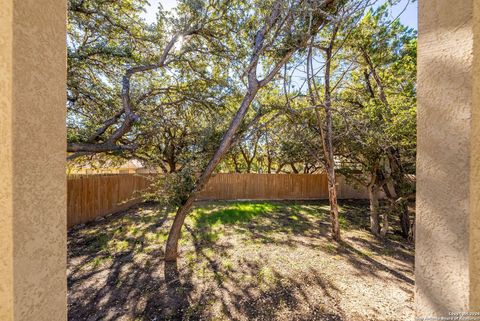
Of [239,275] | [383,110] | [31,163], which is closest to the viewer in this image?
[31,163]

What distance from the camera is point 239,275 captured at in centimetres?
380

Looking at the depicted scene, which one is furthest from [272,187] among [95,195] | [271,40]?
[271,40]

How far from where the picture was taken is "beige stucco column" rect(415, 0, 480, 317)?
76 centimetres

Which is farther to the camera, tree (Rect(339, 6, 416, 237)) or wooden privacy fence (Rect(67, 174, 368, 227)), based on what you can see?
wooden privacy fence (Rect(67, 174, 368, 227))

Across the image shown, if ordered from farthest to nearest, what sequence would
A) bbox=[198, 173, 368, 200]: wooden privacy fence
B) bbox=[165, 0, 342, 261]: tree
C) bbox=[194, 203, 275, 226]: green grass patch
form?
bbox=[198, 173, 368, 200]: wooden privacy fence < bbox=[194, 203, 275, 226]: green grass patch < bbox=[165, 0, 342, 261]: tree

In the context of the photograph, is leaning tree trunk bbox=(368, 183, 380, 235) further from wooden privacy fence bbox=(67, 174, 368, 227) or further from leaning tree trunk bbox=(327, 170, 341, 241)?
wooden privacy fence bbox=(67, 174, 368, 227)

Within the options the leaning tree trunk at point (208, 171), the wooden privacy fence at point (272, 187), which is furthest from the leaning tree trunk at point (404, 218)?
the wooden privacy fence at point (272, 187)

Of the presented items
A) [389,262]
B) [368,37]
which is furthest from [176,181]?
[368,37]

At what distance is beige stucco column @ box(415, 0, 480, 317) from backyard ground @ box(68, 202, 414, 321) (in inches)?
103

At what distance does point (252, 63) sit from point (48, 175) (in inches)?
160

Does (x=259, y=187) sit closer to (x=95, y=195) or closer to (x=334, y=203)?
(x=334, y=203)

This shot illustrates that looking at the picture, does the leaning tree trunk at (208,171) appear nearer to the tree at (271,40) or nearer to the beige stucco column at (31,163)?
the tree at (271,40)

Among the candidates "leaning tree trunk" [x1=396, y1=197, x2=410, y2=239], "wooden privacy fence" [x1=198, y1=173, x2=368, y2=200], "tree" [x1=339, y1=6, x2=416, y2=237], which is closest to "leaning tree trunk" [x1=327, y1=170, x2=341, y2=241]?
"tree" [x1=339, y1=6, x2=416, y2=237]

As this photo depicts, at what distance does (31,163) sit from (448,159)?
1.64m
